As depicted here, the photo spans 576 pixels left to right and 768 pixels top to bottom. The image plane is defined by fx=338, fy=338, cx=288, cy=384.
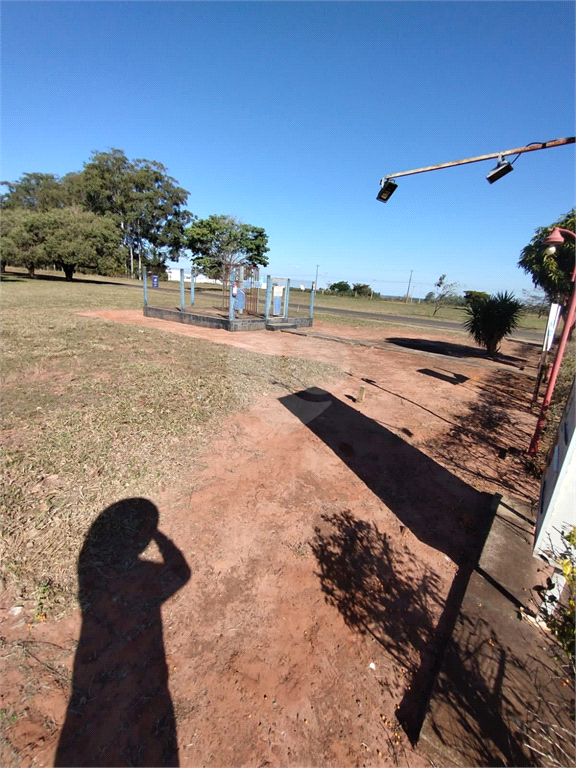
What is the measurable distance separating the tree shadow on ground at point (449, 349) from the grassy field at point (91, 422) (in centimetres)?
632

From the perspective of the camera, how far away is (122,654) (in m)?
2.02

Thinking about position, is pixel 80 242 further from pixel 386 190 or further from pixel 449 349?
pixel 386 190

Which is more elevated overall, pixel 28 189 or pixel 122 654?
pixel 28 189

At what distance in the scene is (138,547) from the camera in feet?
9.21

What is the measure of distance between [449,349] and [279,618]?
13.8 m

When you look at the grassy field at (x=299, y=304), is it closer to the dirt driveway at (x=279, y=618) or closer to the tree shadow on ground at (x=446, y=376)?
the tree shadow on ground at (x=446, y=376)

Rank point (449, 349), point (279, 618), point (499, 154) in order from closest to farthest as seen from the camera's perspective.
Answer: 1. point (279, 618)
2. point (499, 154)
3. point (449, 349)

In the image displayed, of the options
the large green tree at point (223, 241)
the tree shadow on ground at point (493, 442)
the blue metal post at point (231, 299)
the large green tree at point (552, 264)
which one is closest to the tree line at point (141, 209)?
the large green tree at point (223, 241)

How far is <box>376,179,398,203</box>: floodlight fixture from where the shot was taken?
17.5 ft

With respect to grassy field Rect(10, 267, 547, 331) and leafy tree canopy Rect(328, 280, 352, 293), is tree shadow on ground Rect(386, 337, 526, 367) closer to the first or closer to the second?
grassy field Rect(10, 267, 547, 331)

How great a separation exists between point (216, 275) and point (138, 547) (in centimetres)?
4133

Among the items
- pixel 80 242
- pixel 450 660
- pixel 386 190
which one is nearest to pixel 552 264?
pixel 386 190

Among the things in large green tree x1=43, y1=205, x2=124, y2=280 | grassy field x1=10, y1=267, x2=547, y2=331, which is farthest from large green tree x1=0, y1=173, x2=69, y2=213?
large green tree x1=43, y1=205, x2=124, y2=280

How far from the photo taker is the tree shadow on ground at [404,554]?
2.24m
